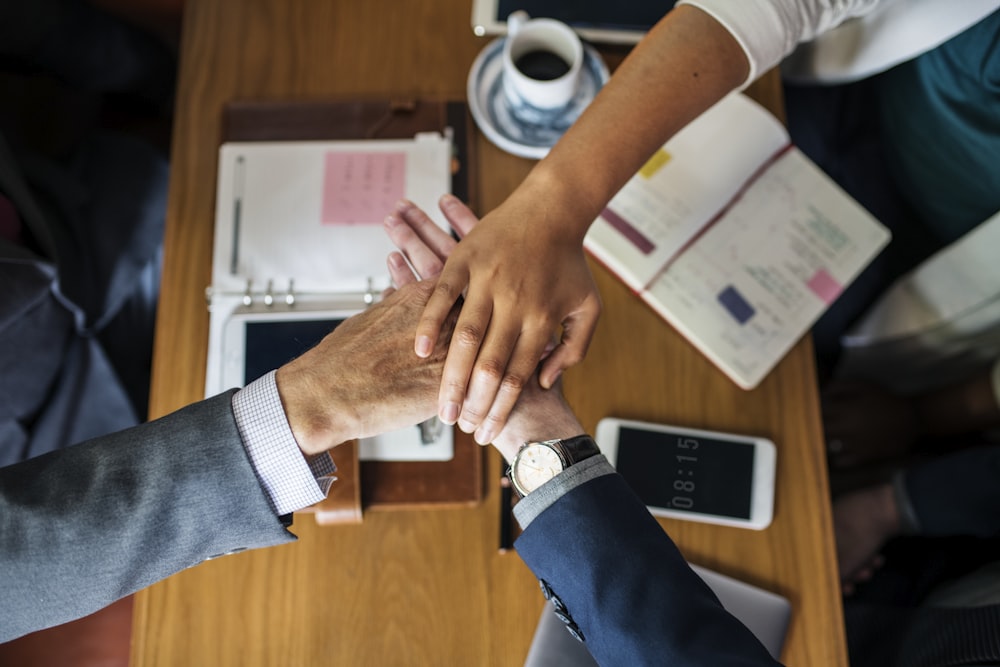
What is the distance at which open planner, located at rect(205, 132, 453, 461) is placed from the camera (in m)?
0.85

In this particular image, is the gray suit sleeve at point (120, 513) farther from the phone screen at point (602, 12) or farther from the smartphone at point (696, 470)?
the phone screen at point (602, 12)

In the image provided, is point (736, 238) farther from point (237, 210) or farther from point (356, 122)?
point (237, 210)

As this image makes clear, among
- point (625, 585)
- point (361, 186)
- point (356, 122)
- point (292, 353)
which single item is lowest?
point (625, 585)

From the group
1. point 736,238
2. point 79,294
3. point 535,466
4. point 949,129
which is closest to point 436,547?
point 535,466

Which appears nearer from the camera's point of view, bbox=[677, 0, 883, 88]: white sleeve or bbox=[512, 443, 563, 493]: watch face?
bbox=[512, 443, 563, 493]: watch face

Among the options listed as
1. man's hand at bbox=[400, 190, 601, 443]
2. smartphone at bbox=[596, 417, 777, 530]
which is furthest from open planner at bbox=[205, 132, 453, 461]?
smartphone at bbox=[596, 417, 777, 530]

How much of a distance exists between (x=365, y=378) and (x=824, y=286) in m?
0.59

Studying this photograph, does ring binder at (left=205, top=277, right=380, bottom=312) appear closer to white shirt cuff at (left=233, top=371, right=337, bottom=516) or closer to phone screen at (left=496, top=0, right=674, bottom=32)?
white shirt cuff at (left=233, top=371, right=337, bottom=516)

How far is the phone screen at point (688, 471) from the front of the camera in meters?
0.81

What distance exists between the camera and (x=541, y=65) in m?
0.88

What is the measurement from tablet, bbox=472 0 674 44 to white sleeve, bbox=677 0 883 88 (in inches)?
5.2

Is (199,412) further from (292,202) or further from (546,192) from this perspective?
(546,192)

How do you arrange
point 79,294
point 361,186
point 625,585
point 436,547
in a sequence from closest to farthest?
1. point 625,585
2. point 436,547
3. point 361,186
4. point 79,294

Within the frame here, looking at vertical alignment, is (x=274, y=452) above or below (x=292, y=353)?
below
